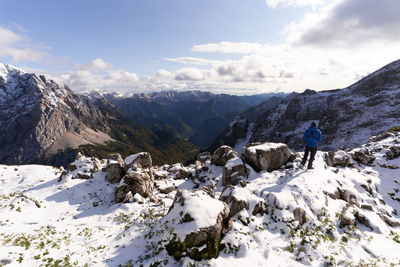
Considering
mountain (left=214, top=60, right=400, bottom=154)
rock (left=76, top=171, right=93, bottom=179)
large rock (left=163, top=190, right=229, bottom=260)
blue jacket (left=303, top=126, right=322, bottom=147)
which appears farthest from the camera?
mountain (left=214, top=60, right=400, bottom=154)

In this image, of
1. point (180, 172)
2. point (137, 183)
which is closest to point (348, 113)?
point (180, 172)

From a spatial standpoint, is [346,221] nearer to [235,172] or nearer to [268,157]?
[268,157]

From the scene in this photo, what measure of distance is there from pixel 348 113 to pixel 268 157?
12763 centimetres

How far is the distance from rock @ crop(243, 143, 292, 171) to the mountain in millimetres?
85249

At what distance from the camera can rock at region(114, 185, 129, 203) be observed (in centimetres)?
2321

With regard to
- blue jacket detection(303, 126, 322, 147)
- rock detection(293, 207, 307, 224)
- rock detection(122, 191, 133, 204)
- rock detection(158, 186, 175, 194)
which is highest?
blue jacket detection(303, 126, 322, 147)

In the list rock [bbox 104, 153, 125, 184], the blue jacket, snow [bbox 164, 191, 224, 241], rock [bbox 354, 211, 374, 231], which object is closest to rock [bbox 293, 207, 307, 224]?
rock [bbox 354, 211, 374, 231]

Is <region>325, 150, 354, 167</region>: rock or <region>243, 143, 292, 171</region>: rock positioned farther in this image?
<region>325, 150, 354, 167</region>: rock

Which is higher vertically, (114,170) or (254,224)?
(254,224)

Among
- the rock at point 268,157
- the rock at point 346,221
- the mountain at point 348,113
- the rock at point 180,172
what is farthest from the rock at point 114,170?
the mountain at point 348,113

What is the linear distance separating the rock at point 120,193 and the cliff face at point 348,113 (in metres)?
99.5

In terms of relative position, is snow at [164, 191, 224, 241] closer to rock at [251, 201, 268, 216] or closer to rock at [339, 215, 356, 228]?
rock at [251, 201, 268, 216]

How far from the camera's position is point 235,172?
2255cm

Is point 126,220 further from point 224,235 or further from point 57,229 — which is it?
point 224,235
